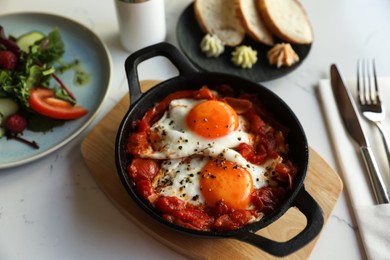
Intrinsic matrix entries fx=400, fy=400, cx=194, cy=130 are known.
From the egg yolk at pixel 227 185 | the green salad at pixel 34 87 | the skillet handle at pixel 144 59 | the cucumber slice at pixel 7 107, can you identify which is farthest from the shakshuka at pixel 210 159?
the cucumber slice at pixel 7 107

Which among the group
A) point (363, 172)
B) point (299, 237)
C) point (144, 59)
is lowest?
point (363, 172)

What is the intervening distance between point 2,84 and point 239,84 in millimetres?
1368

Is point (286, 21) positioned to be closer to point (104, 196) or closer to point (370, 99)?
point (370, 99)

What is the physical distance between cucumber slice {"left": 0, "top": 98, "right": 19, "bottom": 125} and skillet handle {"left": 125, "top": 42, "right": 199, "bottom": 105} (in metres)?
0.78

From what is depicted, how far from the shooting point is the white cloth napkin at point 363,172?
6.20ft

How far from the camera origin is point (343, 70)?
268cm

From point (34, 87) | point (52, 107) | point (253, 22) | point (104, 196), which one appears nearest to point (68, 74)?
point (34, 87)

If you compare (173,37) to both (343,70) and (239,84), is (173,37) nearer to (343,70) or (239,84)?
(239,84)

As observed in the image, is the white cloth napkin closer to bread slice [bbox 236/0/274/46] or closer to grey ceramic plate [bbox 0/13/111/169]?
bread slice [bbox 236/0/274/46]

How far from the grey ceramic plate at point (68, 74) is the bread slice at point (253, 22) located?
3.07 ft

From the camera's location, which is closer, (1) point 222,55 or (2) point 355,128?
(2) point 355,128

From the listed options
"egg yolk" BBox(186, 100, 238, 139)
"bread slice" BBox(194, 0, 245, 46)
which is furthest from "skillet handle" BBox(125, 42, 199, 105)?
"bread slice" BBox(194, 0, 245, 46)

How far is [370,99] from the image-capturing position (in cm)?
238

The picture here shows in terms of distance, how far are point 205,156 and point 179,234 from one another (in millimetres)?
390
